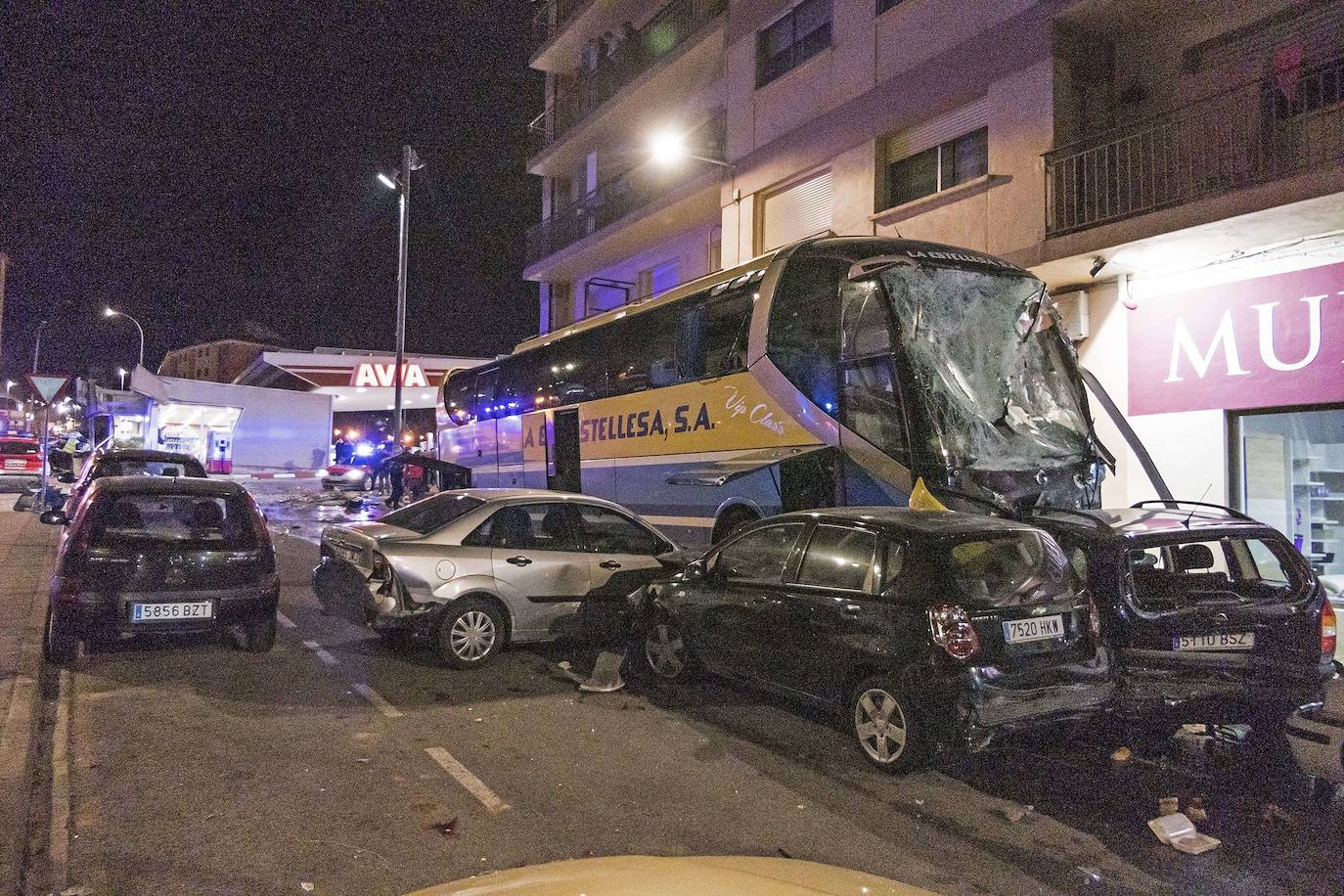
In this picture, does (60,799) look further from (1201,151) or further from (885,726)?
(1201,151)

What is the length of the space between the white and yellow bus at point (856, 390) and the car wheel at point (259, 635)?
4.70 metres

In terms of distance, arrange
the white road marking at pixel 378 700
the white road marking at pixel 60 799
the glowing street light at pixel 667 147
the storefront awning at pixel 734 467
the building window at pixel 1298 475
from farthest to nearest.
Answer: the glowing street light at pixel 667 147 < the building window at pixel 1298 475 < the storefront awning at pixel 734 467 < the white road marking at pixel 378 700 < the white road marking at pixel 60 799

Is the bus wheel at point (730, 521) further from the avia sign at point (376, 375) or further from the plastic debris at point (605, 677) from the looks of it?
the avia sign at point (376, 375)

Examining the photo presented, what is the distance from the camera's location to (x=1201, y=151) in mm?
10359

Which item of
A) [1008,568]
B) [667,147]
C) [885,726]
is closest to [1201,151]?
[1008,568]

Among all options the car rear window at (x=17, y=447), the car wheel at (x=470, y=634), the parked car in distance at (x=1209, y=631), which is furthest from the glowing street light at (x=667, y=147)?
the car rear window at (x=17, y=447)

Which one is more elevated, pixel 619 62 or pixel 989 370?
pixel 619 62

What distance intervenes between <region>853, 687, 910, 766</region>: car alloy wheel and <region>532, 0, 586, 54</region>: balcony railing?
2300cm

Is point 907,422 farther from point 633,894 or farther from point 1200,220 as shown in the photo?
point 633,894

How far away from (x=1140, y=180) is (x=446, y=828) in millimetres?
10504

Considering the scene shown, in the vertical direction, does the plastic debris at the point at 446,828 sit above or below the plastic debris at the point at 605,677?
below

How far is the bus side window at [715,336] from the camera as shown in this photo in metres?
9.91

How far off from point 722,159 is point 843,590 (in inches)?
568

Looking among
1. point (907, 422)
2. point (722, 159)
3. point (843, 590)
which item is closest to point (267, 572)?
point (843, 590)
